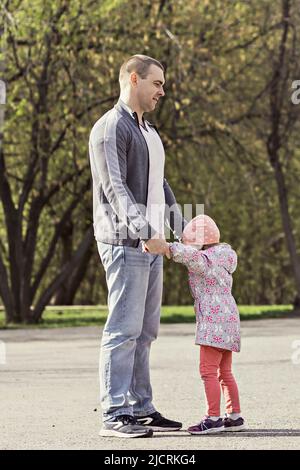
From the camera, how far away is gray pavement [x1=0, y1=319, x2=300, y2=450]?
263 inches

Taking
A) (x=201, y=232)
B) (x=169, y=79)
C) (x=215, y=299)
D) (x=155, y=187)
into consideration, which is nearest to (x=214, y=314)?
(x=215, y=299)

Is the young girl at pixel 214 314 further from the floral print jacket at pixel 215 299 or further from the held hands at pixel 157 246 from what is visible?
the held hands at pixel 157 246

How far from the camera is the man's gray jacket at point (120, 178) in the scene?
683 centimetres

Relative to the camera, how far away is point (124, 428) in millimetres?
6820

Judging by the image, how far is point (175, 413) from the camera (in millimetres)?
8055

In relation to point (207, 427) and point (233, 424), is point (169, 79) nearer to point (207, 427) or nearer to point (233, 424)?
point (233, 424)

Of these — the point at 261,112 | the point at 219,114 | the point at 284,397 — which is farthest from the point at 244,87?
the point at 284,397

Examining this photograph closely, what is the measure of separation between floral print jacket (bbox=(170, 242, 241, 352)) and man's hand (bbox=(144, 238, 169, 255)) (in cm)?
32

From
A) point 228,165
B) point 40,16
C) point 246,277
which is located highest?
point 40,16

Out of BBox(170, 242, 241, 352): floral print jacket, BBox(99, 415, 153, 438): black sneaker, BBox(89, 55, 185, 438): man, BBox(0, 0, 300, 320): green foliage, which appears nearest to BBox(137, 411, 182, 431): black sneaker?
BBox(89, 55, 185, 438): man

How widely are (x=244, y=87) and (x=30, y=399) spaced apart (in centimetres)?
1560

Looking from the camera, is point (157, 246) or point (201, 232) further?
point (201, 232)

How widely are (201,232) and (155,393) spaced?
252 cm

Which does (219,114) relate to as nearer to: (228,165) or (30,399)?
(228,165)
